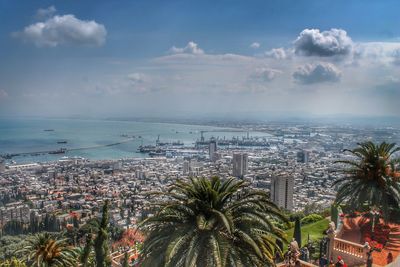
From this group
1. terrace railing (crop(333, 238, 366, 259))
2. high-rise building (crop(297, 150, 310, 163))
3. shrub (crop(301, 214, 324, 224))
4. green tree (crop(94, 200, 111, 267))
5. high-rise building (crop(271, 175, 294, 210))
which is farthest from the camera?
high-rise building (crop(297, 150, 310, 163))

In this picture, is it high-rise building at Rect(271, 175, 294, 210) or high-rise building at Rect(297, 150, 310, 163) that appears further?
high-rise building at Rect(297, 150, 310, 163)

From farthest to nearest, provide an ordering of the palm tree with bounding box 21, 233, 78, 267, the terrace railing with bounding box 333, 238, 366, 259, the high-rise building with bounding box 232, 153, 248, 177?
the high-rise building with bounding box 232, 153, 248, 177 < the palm tree with bounding box 21, 233, 78, 267 < the terrace railing with bounding box 333, 238, 366, 259

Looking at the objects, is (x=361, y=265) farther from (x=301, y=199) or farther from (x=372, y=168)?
(x=301, y=199)

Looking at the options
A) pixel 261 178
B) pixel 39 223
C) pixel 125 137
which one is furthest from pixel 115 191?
pixel 125 137

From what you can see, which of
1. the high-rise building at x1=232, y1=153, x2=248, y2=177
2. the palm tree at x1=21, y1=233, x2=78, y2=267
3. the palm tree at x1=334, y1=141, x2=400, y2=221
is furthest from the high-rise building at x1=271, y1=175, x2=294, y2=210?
the palm tree at x1=21, y1=233, x2=78, y2=267

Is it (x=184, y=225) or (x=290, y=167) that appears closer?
(x=184, y=225)

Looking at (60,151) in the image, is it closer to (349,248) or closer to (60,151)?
(60,151)

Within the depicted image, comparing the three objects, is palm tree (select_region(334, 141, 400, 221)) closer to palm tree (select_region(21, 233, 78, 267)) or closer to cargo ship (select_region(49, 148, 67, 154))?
palm tree (select_region(21, 233, 78, 267))

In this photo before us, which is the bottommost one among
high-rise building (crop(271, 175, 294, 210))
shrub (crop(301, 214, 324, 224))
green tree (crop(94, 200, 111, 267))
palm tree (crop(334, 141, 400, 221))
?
high-rise building (crop(271, 175, 294, 210))
